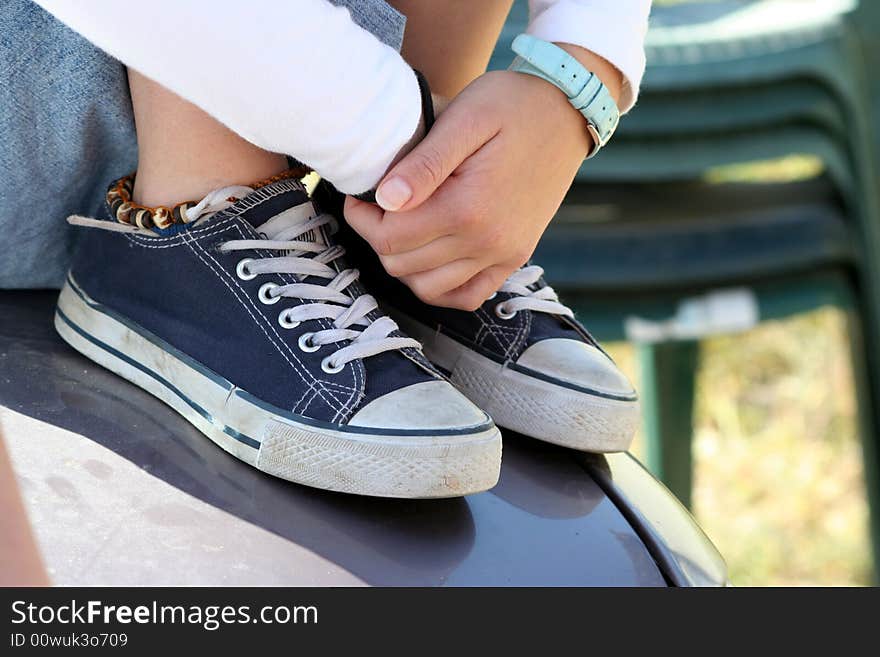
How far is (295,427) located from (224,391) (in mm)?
59

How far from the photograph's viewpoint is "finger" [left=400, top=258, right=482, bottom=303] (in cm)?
66

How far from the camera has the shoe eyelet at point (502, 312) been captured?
0.74 m

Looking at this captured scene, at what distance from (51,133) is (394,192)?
31 cm

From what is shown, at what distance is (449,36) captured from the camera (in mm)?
767

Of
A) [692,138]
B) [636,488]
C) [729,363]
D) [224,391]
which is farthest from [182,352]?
[729,363]

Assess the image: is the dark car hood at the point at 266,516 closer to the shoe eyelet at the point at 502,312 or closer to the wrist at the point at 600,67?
the shoe eyelet at the point at 502,312

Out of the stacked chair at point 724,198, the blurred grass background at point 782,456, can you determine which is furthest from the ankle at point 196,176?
the blurred grass background at point 782,456

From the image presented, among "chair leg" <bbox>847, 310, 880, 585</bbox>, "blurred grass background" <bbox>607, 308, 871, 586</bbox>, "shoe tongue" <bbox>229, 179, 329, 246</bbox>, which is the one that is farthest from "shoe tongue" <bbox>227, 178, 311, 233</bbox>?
"blurred grass background" <bbox>607, 308, 871, 586</bbox>

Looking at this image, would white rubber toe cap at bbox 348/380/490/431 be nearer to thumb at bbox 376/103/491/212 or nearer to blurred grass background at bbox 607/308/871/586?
thumb at bbox 376/103/491/212

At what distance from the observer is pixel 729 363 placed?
2551 mm

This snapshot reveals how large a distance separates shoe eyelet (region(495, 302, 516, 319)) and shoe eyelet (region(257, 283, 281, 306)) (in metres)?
0.16

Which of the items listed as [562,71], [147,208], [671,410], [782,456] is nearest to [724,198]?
[671,410]

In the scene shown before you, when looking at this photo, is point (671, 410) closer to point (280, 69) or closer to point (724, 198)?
point (724, 198)
